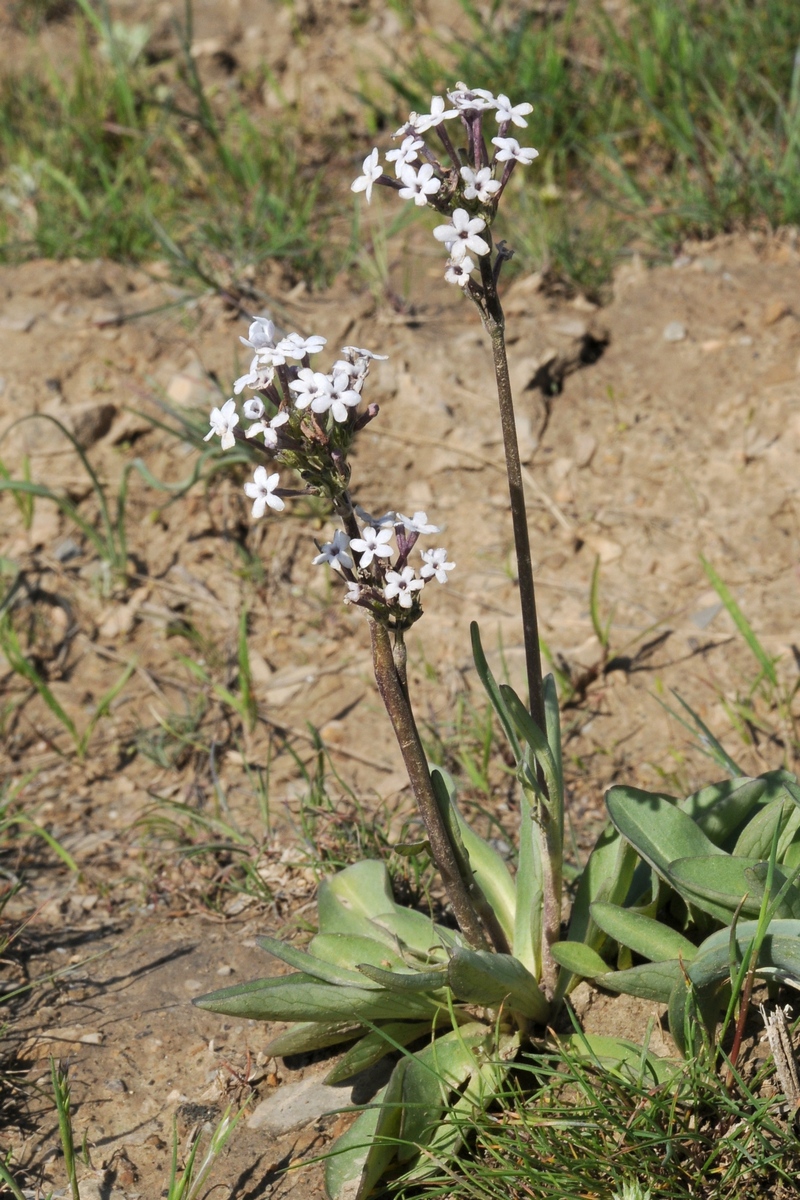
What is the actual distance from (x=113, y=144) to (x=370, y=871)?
466 cm

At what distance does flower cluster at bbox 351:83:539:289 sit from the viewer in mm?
1859

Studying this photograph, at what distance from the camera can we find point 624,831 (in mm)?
2350

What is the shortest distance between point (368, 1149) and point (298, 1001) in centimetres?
38

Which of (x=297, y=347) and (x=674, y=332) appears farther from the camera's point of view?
(x=674, y=332)

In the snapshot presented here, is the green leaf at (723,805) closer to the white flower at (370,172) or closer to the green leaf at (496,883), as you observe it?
the green leaf at (496,883)

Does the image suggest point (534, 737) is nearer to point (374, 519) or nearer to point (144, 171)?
point (374, 519)

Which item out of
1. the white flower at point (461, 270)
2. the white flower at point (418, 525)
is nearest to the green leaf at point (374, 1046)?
the white flower at point (418, 525)

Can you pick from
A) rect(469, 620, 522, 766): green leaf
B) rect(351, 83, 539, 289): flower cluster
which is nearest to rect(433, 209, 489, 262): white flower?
rect(351, 83, 539, 289): flower cluster

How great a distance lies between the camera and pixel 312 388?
1.86 metres

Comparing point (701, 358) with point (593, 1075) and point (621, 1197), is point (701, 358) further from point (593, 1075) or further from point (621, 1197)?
point (621, 1197)

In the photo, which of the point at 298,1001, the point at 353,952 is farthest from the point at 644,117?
the point at 298,1001

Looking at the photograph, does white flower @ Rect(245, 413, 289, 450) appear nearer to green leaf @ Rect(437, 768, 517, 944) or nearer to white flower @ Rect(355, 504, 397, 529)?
white flower @ Rect(355, 504, 397, 529)

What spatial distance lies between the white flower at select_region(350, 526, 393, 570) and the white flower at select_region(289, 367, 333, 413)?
239 millimetres

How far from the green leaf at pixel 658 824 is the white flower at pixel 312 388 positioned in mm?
1148
